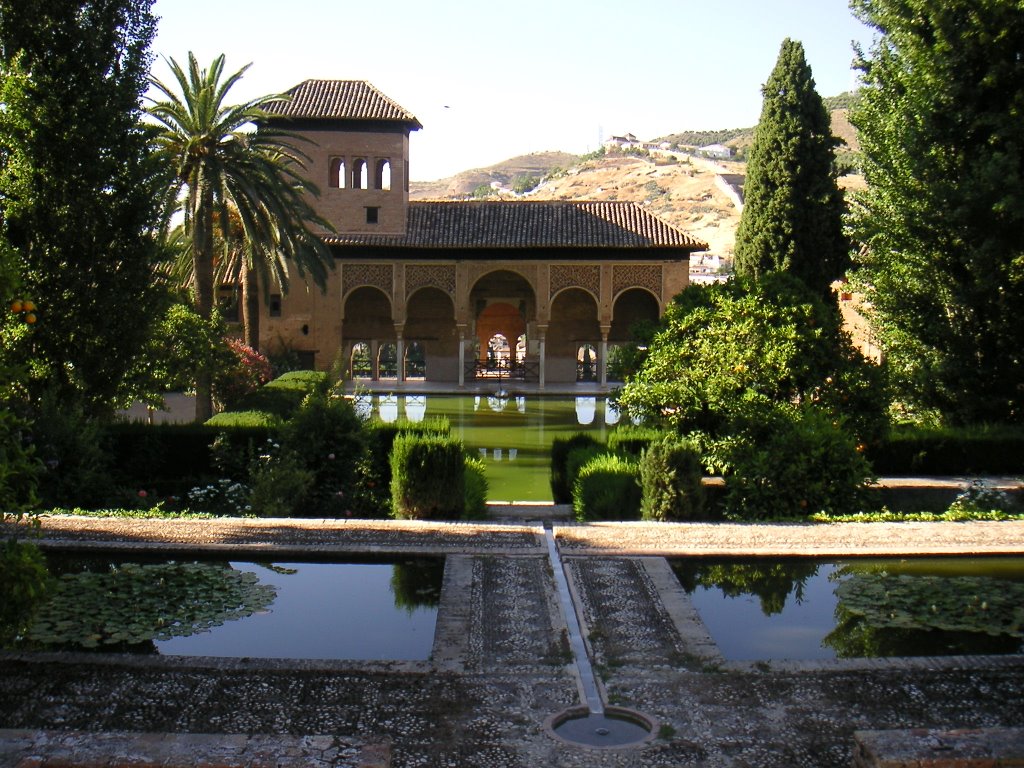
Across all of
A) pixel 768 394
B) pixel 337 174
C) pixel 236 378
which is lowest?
pixel 236 378

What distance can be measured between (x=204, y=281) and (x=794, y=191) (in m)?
11.6

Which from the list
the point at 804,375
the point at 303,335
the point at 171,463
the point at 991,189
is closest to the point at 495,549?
the point at 804,375

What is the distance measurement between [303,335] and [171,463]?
1879cm

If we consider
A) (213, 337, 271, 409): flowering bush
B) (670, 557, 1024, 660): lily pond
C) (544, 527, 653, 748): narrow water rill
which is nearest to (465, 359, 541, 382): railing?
(213, 337, 271, 409): flowering bush

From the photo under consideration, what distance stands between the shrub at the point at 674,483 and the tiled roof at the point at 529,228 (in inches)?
828

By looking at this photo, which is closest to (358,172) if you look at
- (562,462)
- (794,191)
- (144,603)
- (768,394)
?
(794,191)

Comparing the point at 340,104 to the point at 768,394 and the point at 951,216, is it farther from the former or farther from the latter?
the point at 768,394

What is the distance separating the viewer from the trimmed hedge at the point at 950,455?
39.2 feet

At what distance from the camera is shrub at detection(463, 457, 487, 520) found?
32.7 ft

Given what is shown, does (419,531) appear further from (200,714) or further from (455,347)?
(455,347)

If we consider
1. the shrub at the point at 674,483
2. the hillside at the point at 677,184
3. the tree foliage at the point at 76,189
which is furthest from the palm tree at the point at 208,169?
the hillside at the point at 677,184

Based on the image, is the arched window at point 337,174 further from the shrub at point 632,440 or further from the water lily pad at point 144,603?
the water lily pad at point 144,603

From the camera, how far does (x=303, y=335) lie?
30.4 meters

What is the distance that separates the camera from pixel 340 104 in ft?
99.8
